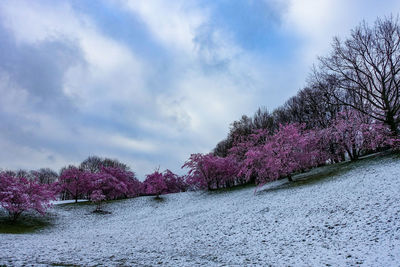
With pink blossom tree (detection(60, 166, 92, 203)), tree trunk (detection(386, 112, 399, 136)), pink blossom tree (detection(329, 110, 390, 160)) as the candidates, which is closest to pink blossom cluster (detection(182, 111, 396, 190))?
pink blossom tree (detection(329, 110, 390, 160))

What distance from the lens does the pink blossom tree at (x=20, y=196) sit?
60.1 feet

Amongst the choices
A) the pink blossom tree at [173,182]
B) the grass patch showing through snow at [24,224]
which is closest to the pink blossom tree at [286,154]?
the pink blossom tree at [173,182]

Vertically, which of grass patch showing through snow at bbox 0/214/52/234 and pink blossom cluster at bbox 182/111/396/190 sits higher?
pink blossom cluster at bbox 182/111/396/190

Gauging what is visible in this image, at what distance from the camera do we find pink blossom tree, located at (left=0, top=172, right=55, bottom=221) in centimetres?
1832

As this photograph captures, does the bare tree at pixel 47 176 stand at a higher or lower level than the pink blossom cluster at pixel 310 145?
higher

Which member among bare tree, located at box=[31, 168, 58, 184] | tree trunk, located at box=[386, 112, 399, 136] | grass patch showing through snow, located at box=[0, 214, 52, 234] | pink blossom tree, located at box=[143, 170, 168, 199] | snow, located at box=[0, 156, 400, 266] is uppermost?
bare tree, located at box=[31, 168, 58, 184]

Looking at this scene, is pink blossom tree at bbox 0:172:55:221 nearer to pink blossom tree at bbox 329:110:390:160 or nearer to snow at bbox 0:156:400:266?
snow at bbox 0:156:400:266

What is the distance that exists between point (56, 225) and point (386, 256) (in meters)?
23.2

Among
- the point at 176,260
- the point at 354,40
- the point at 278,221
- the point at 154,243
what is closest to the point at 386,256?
the point at 278,221

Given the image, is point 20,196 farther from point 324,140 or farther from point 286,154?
point 324,140

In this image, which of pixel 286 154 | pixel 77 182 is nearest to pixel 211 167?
pixel 286 154

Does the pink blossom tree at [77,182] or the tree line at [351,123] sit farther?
the pink blossom tree at [77,182]

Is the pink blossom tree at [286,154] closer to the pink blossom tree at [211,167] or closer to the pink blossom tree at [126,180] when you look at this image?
the pink blossom tree at [211,167]

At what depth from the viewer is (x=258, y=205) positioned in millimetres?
16250
